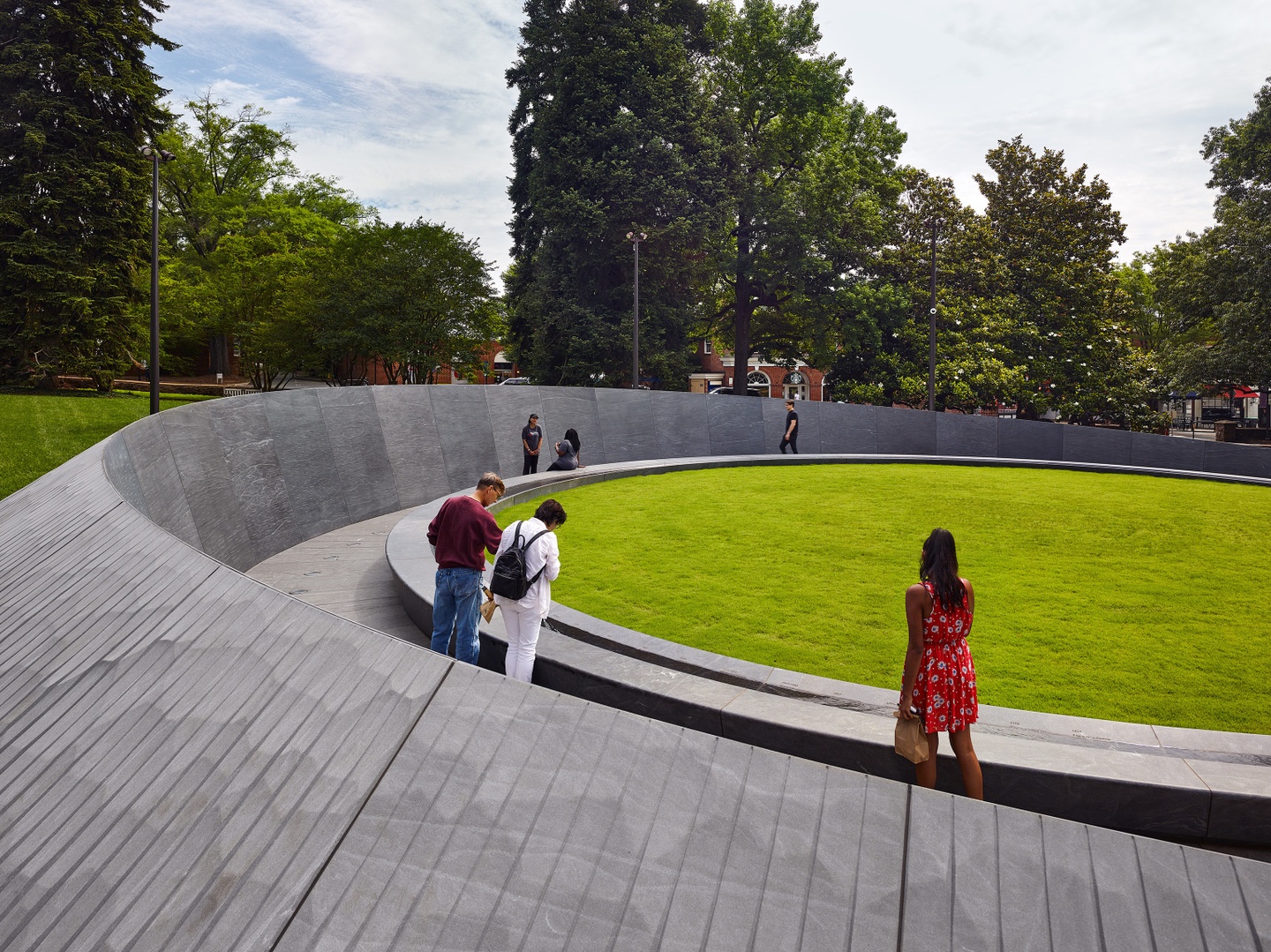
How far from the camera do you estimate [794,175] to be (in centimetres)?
3466

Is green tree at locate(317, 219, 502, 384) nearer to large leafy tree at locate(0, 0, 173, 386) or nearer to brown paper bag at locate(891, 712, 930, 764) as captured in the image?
large leafy tree at locate(0, 0, 173, 386)

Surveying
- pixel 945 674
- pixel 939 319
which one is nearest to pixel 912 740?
pixel 945 674

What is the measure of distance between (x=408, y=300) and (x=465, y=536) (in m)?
29.1

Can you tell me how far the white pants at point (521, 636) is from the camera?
209 inches

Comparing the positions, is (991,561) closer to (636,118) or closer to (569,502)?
(569,502)

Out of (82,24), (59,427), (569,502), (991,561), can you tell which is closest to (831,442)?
(569,502)

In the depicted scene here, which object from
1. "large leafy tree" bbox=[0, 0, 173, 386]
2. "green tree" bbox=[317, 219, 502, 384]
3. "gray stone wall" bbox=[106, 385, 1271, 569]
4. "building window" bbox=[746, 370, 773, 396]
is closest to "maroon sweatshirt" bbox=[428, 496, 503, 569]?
"gray stone wall" bbox=[106, 385, 1271, 569]

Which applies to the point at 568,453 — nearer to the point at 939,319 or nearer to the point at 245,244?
the point at 939,319

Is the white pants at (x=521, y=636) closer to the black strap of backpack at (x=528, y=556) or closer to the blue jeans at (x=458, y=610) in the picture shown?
the black strap of backpack at (x=528, y=556)

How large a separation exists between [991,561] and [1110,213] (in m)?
32.0

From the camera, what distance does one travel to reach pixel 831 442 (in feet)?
82.6

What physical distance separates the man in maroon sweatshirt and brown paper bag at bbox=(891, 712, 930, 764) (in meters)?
3.08

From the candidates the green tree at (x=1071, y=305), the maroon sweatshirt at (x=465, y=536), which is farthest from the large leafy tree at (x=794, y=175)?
the maroon sweatshirt at (x=465, y=536)

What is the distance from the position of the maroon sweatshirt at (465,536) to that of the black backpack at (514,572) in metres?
0.53
